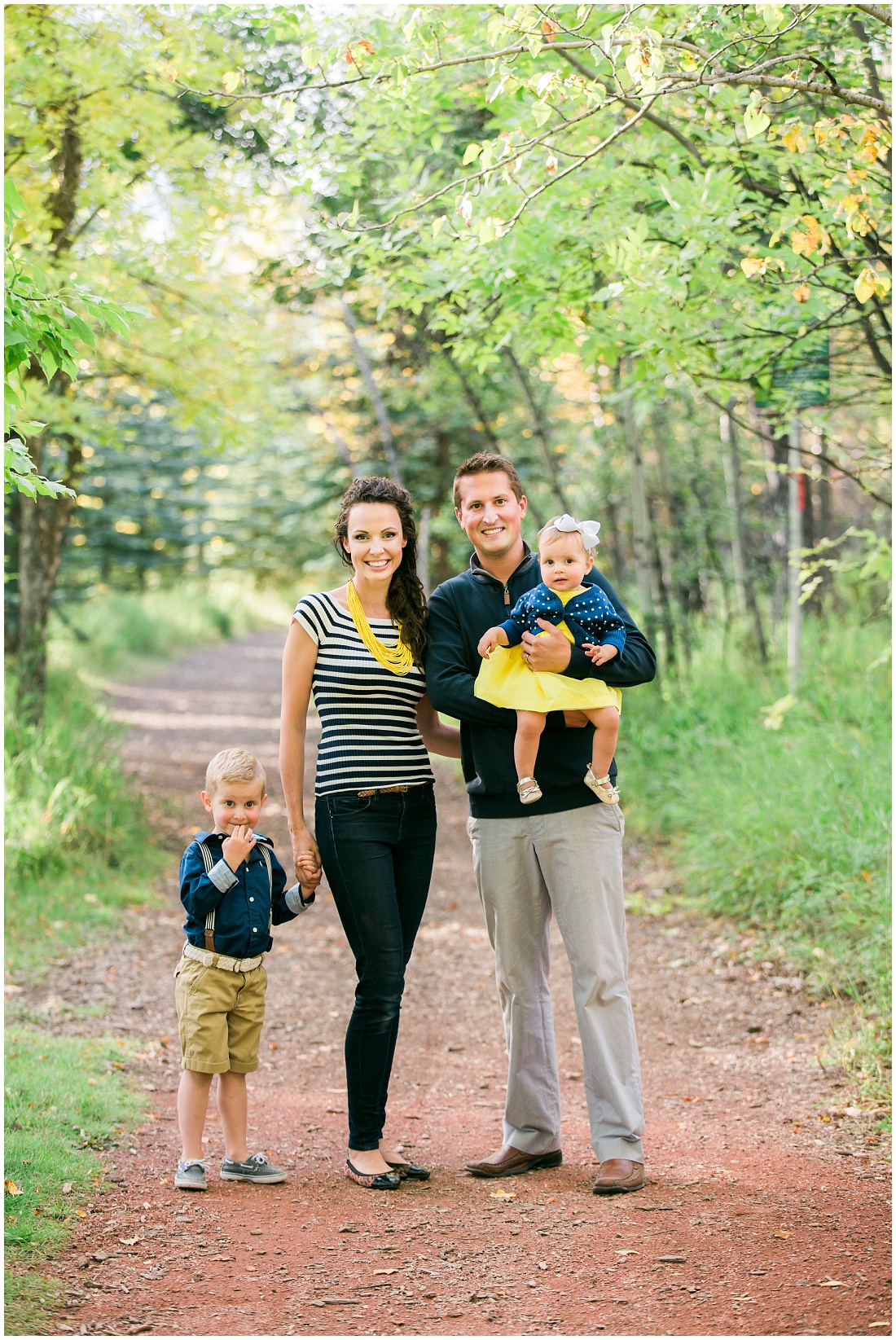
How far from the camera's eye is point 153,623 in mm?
20141

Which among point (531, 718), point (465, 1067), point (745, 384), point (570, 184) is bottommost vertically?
Result: point (465, 1067)

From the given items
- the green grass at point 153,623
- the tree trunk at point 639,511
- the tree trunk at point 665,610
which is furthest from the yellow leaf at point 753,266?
the green grass at point 153,623

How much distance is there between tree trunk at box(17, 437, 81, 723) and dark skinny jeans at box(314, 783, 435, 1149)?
5.39m

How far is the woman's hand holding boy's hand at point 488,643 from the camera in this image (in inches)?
127

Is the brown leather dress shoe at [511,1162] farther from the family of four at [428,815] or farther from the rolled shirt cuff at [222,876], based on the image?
the rolled shirt cuff at [222,876]

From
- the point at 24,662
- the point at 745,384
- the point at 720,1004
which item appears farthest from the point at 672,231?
the point at 24,662

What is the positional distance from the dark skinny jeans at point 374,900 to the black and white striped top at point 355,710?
61 millimetres

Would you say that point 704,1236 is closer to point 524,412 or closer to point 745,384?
point 745,384

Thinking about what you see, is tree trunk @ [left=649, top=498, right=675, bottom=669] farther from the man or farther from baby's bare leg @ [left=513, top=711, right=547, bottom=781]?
baby's bare leg @ [left=513, top=711, right=547, bottom=781]

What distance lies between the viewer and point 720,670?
8953mm

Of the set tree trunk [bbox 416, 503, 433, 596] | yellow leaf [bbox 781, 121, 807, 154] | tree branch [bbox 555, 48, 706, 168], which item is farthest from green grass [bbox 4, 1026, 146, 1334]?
tree trunk [bbox 416, 503, 433, 596]

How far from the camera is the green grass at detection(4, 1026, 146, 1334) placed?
8.89 ft

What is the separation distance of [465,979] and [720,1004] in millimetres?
1327

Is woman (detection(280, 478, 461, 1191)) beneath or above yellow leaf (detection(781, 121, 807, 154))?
beneath
